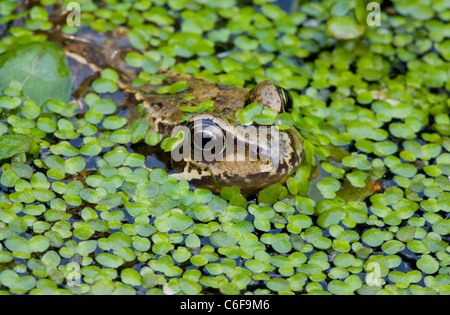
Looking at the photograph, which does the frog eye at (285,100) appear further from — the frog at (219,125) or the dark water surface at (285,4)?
the dark water surface at (285,4)

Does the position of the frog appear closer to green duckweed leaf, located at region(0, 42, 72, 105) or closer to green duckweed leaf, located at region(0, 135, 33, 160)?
green duckweed leaf, located at region(0, 42, 72, 105)

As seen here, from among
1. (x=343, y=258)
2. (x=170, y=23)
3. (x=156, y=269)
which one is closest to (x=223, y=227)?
(x=156, y=269)

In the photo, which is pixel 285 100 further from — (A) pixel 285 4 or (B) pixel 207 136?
(A) pixel 285 4

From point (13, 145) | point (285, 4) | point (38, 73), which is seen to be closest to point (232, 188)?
point (13, 145)

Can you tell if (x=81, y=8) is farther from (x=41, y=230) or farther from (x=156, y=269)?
(x=156, y=269)

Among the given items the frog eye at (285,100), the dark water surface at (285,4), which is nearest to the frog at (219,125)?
the frog eye at (285,100)
